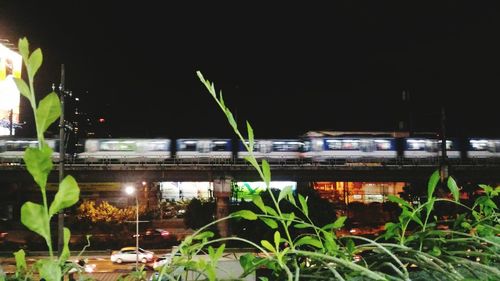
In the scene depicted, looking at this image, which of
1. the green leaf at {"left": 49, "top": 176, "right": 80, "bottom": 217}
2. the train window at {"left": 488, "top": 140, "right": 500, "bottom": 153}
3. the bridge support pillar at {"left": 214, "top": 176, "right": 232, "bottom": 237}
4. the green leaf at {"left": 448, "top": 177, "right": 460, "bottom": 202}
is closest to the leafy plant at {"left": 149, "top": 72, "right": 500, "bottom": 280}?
the green leaf at {"left": 448, "top": 177, "right": 460, "bottom": 202}

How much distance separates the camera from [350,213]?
44156 mm

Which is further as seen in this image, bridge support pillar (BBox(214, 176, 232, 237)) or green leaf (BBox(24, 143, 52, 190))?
bridge support pillar (BBox(214, 176, 232, 237))

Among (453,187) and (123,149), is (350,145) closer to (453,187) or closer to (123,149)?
(123,149)

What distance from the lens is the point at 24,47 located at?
0.88 m

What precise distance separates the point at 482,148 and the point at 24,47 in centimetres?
3974

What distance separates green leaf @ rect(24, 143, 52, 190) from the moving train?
1262 inches

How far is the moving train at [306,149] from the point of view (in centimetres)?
3347

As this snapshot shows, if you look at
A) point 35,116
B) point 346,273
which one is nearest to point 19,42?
point 35,116

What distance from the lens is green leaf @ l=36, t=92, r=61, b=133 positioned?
820mm

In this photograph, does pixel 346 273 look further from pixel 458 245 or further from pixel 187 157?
pixel 187 157

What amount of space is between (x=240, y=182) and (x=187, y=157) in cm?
911

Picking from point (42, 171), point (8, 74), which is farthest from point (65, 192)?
point (8, 74)

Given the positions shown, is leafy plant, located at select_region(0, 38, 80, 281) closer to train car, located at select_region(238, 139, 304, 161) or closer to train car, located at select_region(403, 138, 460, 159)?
train car, located at select_region(238, 139, 304, 161)

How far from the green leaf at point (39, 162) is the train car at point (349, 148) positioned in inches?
1313
